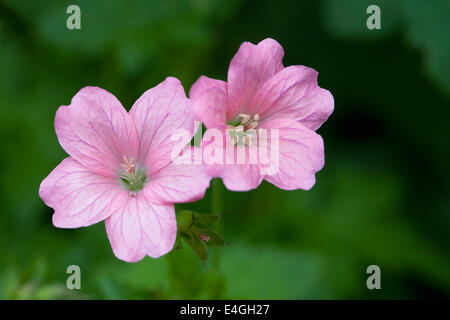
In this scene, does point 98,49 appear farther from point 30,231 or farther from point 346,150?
point 346,150

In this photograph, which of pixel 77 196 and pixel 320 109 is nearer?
pixel 77 196

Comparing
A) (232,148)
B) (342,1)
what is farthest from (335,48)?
(232,148)

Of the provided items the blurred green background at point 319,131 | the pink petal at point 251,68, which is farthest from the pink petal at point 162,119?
the blurred green background at point 319,131

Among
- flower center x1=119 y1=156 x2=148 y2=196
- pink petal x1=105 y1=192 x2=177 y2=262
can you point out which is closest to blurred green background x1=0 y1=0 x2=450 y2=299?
flower center x1=119 y1=156 x2=148 y2=196

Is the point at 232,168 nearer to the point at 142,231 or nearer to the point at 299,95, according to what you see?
the point at 142,231

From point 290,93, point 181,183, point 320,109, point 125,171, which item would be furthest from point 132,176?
point 320,109

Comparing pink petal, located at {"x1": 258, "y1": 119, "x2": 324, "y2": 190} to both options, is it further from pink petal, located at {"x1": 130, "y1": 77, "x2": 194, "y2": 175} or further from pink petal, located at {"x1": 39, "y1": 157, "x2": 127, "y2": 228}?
pink petal, located at {"x1": 39, "y1": 157, "x2": 127, "y2": 228}

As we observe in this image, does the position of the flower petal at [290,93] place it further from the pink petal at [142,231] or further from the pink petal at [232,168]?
the pink petal at [142,231]

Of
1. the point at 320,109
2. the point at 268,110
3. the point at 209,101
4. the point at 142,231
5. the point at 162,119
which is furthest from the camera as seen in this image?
the point at 268,110

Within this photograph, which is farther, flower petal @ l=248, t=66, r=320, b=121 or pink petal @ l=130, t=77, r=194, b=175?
flower petal @ l=248, t=66, r=320, b=121
